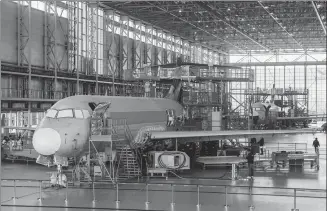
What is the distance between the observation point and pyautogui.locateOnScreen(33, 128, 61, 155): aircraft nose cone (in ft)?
→ 60.1

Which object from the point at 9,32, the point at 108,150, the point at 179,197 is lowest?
the point at 179,197

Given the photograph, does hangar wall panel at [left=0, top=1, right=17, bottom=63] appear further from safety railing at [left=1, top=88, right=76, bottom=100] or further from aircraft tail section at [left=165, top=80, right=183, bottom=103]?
aircraft tail section at [left=165, top=80, right=183, bottom=103]

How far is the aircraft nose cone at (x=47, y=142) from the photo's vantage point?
18.3 metres

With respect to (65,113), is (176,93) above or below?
above

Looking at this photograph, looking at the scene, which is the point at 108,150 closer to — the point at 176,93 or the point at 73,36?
the point at 176,93

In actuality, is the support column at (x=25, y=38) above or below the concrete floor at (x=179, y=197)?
above

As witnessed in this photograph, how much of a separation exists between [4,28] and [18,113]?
7656 millimetres

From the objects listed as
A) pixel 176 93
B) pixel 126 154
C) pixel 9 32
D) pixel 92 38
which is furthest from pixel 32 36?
pixel 126 154

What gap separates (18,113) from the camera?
39188mm

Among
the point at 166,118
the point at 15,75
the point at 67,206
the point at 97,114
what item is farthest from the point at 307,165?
the point at 15,75

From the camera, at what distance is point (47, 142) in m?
18.3

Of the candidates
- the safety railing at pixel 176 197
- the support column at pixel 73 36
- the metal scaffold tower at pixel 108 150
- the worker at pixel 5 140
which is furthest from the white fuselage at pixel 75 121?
the support column at pixel 73 36

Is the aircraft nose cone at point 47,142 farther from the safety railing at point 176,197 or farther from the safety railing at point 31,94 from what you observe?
the safety railing at point 31,94

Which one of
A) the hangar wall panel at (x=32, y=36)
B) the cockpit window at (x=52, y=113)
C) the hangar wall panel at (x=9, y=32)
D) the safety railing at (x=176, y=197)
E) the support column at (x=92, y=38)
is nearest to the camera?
the safety railing at (x=176, y=197)
